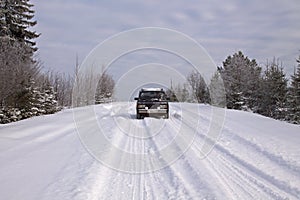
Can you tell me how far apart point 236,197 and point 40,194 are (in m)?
3.42

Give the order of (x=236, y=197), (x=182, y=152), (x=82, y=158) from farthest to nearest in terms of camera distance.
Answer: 1. (x=182, y=152)
2. (x=82, y=158)
3. (x=236, y=197)

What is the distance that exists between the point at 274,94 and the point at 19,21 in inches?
1271

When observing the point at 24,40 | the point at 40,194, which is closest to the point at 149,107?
the point at 40,194

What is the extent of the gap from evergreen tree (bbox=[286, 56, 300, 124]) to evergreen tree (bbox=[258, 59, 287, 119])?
2.30 m

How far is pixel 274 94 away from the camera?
131ft

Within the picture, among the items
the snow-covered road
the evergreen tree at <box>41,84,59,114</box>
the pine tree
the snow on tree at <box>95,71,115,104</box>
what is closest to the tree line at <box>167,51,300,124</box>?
the snow on tree at <box>95,71,115,104</box>

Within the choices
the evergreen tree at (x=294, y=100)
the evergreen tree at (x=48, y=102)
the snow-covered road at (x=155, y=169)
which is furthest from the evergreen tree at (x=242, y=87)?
the snow-covered road at (x=155, y=169)

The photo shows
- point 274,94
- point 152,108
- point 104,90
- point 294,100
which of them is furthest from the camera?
point 104,90

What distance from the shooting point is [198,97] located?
52.9 m

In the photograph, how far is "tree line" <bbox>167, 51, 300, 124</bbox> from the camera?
1431 inches

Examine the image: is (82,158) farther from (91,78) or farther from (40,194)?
(91,78)

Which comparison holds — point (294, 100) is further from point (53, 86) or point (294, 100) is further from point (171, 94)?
point (53, 86)

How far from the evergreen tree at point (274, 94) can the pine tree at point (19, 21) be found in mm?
29620

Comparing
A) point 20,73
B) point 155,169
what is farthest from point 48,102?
point 155,169
